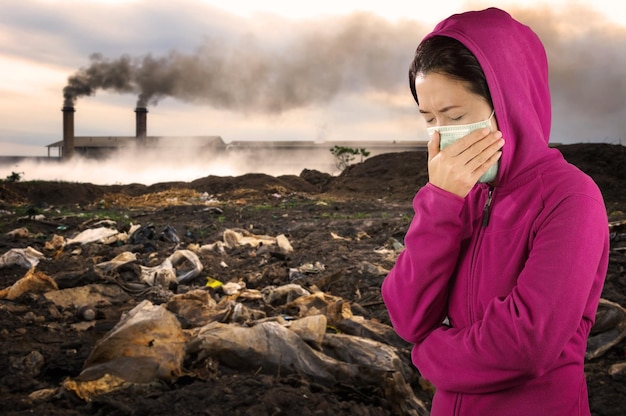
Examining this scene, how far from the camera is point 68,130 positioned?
3303 cm

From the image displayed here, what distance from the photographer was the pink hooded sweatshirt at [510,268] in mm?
1195

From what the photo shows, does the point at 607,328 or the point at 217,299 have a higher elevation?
the point at 607,328

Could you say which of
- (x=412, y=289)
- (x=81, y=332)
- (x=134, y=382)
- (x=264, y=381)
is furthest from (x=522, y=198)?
(x=81, y=332)

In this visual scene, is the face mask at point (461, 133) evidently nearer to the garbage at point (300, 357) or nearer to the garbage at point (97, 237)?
the garbage at point (300, 357)

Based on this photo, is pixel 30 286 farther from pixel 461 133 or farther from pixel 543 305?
pixel 543 305

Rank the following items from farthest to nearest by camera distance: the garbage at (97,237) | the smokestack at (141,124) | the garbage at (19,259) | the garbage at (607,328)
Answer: the smokestack at (141,124) < the garbage at (97,237) < the garbage at (19,259) < the garbage at (607,328)

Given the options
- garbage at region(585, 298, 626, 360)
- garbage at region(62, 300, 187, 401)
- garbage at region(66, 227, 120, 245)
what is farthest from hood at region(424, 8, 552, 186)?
garbage at region(66, 227, 120, 245)

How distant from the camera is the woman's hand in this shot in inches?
50.9

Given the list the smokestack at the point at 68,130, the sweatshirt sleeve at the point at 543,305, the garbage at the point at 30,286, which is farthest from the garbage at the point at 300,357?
the smokestack at the point at 68,130

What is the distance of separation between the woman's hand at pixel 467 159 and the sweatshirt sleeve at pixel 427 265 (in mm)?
29

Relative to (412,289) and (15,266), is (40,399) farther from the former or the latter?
(15,266)

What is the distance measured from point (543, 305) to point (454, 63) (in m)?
0.58

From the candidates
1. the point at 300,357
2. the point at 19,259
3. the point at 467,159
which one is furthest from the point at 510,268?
the point at 19,259

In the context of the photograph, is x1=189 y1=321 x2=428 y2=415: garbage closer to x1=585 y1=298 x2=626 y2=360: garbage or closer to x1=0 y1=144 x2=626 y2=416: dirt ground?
→ x1=0 y1=144 x2=626 y2=416: dirt ground
